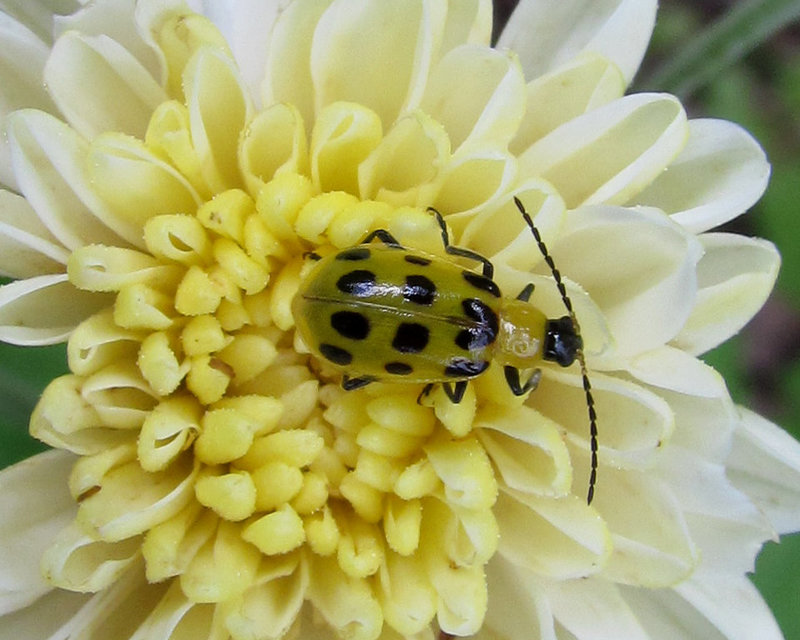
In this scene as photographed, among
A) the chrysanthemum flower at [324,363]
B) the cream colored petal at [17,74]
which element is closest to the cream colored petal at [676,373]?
the chrysanthemum flower at [324,363]

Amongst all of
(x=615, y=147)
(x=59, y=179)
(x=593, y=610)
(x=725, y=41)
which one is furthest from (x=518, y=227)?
(x=725, y=41)

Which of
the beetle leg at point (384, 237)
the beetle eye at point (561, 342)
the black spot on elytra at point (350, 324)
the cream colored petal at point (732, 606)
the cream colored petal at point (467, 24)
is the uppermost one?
the cream colored petal at point (467, 24)

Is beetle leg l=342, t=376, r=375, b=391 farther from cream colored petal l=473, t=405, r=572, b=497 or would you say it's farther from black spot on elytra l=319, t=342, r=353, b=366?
cream colored petal l=473, t=405, r=572, b=497

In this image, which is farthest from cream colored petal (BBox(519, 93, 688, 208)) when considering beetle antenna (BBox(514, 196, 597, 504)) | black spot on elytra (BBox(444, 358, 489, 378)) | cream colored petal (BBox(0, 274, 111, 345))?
cream colored petal (BBox(0, 274, 111, 345))

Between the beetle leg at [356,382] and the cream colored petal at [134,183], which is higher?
the cream colored petal at [134,183]

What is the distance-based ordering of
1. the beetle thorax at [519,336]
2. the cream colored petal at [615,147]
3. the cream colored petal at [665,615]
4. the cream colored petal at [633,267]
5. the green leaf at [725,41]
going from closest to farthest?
the cream colored petal at [633,267] → the cream colored petal at [615,147] → the beetle thorax at [519,336] → the cream colored petal at [665,615] → the green leaf at [725,41]

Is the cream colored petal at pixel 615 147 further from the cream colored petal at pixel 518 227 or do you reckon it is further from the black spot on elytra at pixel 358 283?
the black spot on elytra at pixel 358 283

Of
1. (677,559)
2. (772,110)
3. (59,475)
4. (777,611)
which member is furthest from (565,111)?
(772,110)

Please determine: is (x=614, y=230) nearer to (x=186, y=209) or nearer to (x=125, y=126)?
(x=186, y=209)

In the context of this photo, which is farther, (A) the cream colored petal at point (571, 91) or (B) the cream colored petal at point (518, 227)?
(A) the cream colored petal at point (571, 91)

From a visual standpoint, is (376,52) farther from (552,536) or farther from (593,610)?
(593,610)
